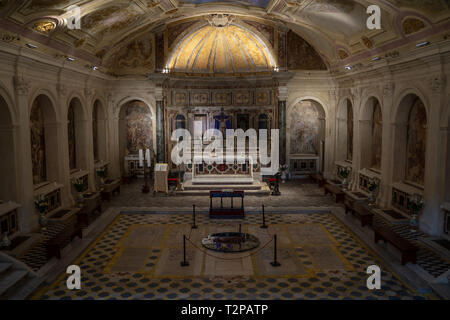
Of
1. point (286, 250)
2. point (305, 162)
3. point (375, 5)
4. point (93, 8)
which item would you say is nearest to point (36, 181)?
point (93, 8)

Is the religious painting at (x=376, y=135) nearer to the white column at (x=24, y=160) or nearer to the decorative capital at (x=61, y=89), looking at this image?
the decorative capital at (x=61, y=89)

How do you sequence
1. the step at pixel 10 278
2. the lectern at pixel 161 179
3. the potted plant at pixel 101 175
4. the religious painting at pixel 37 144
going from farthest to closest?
the potted plant at pixel 101 175, the lectern at pixel 161 179, the religious painting at pixel 37 144, the step at pixel 10 278

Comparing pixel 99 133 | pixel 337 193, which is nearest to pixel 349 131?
pixel 337 193

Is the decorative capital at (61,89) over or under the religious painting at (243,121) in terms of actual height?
→ over

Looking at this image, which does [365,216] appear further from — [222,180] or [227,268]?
[222,180]

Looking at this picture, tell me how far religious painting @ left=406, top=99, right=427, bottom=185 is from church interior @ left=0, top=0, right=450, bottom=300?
7 cm

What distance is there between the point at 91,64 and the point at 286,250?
1162cm

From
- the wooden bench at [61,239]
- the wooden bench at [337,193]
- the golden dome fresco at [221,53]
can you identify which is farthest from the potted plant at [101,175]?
the wooden bench at [337,193]

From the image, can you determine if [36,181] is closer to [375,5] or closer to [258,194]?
[258,194]

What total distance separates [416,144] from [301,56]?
28.9 feet

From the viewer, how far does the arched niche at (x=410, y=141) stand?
43.9 ft

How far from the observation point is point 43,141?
47.9 ft

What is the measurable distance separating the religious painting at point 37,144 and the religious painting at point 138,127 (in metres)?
8.10

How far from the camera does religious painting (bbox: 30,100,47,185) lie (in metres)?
13.8
